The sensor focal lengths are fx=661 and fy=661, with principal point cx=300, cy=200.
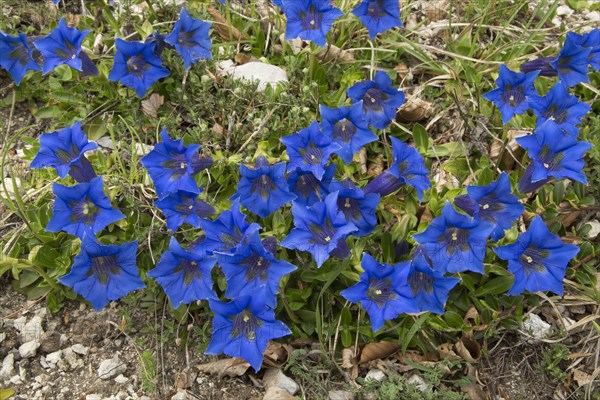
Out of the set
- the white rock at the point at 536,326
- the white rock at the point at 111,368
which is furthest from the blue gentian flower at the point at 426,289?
the white rock at the point at 111,368

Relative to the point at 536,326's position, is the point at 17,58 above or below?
above

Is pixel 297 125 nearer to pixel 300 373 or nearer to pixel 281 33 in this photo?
pixel 281 33

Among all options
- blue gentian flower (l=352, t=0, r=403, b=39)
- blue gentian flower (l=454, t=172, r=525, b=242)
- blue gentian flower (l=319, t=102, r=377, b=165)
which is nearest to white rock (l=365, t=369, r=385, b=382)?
blue gentian flower (l=454, t=172, r=525, b=242)

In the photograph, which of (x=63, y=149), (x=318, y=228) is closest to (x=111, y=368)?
(x=63, y=149)

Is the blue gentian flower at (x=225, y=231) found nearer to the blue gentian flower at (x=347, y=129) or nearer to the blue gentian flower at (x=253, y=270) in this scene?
the blue gentian flower at (x=253, y=270)

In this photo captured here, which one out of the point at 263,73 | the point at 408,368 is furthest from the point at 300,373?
the point at 263,73

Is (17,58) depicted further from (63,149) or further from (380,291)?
(380,291)
